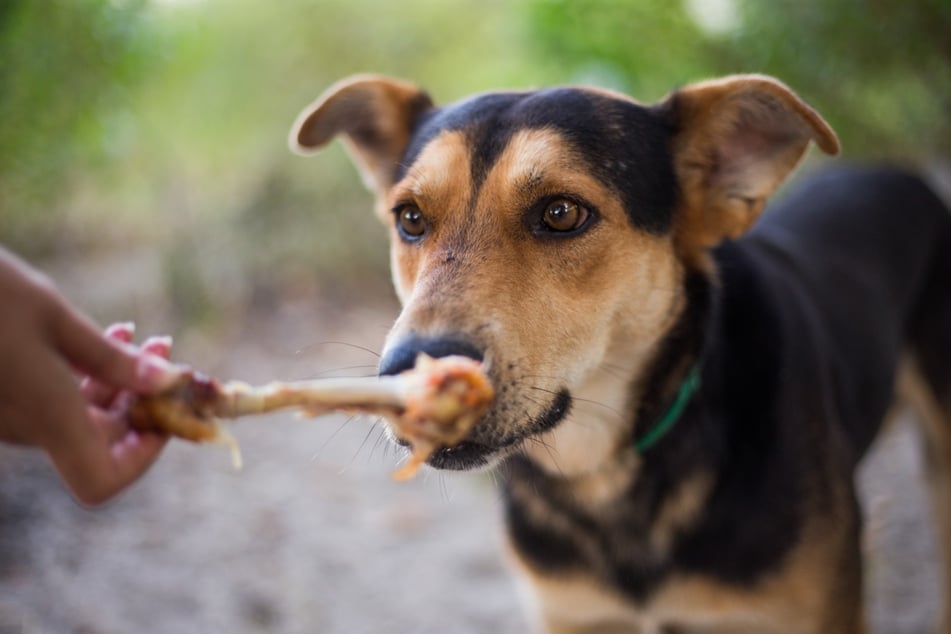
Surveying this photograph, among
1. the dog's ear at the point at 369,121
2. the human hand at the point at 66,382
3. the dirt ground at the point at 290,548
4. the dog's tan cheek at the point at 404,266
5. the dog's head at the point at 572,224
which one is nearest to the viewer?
the human hand at the point at 66,382

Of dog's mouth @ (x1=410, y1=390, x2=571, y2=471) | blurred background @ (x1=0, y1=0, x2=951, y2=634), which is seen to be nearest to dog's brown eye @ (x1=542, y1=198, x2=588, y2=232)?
dog's mouth @ (x1=410, y1=390, x2=571, y2=471)

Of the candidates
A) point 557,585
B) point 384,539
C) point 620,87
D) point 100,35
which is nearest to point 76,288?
point 100,35

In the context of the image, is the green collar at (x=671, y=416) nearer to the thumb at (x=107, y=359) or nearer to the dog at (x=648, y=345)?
the dog at (x=648, y=345)

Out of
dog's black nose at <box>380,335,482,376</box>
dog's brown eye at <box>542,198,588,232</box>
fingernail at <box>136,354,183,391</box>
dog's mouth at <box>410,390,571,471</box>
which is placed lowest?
dog's mouth at <box>410,390,571,471</box>

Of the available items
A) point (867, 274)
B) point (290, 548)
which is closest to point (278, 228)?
point (290, 548)

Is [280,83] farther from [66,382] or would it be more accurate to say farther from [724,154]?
[66,382]

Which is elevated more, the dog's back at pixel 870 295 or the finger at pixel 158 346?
the finger at pixel 158 346

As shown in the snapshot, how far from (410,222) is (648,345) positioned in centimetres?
84

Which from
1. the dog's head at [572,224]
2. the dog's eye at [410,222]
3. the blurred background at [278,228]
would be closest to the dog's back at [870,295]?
the dog's head at [572,224]

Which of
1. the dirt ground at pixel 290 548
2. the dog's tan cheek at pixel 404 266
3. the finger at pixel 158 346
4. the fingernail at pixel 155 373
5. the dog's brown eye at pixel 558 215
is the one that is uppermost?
the dog's brown eye at pixel 558 215

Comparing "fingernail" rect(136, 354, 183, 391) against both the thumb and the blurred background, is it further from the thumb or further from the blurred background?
the blurred background

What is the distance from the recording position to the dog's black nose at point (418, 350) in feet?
5.98

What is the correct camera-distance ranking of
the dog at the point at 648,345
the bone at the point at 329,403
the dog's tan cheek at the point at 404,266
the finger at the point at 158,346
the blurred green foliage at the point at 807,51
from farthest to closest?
the blurred green foliage at the point at 807,51, the dog's tan cheek at the point at 404,266, the dog at the point at 648,345, the finger at the point at 158,346, the bone at the point at 329,403

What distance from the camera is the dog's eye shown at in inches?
99.3
